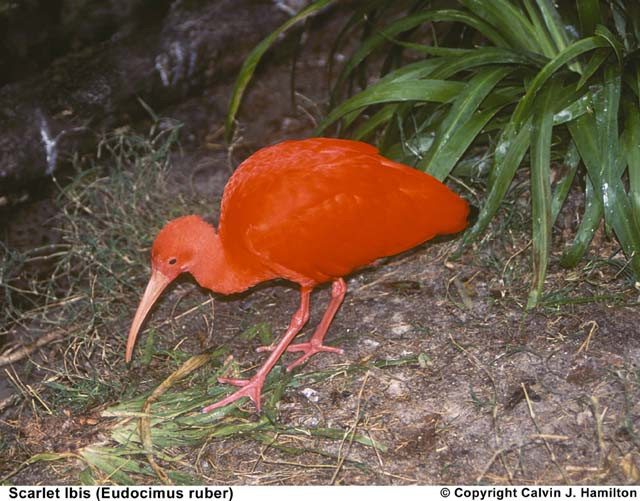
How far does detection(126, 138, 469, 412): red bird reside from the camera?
3.41m

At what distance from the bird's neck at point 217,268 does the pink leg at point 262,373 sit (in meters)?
0.26

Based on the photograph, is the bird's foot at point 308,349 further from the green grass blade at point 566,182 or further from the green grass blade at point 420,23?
the green grass blade at point 420,23

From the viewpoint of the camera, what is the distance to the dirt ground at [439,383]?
9.71 feet

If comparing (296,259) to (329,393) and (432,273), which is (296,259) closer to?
(329,393)

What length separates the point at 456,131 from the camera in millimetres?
3787

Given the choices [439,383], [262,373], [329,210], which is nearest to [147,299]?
[262,373]

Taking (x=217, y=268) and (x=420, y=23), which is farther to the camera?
(x=420, y=23)

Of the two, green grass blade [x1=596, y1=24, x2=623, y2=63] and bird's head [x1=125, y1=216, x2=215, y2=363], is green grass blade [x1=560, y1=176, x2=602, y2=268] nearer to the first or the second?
green grass blade [x1=596, y1=24, x2=623, y2=63]

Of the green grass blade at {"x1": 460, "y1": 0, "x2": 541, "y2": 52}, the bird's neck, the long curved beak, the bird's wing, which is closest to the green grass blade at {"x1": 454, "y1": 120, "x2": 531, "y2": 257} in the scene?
the bird's wing

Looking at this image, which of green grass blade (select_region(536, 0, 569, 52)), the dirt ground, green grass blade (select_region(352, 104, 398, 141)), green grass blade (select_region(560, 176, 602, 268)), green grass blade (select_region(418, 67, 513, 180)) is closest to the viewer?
the dirt ground

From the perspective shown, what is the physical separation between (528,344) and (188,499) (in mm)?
1513

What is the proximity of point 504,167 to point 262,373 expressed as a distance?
4.69 ft

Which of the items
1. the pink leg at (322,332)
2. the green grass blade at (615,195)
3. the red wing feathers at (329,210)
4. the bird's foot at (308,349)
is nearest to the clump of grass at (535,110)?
the green grass blade at (615,195)

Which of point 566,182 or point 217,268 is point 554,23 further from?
point 217,268
